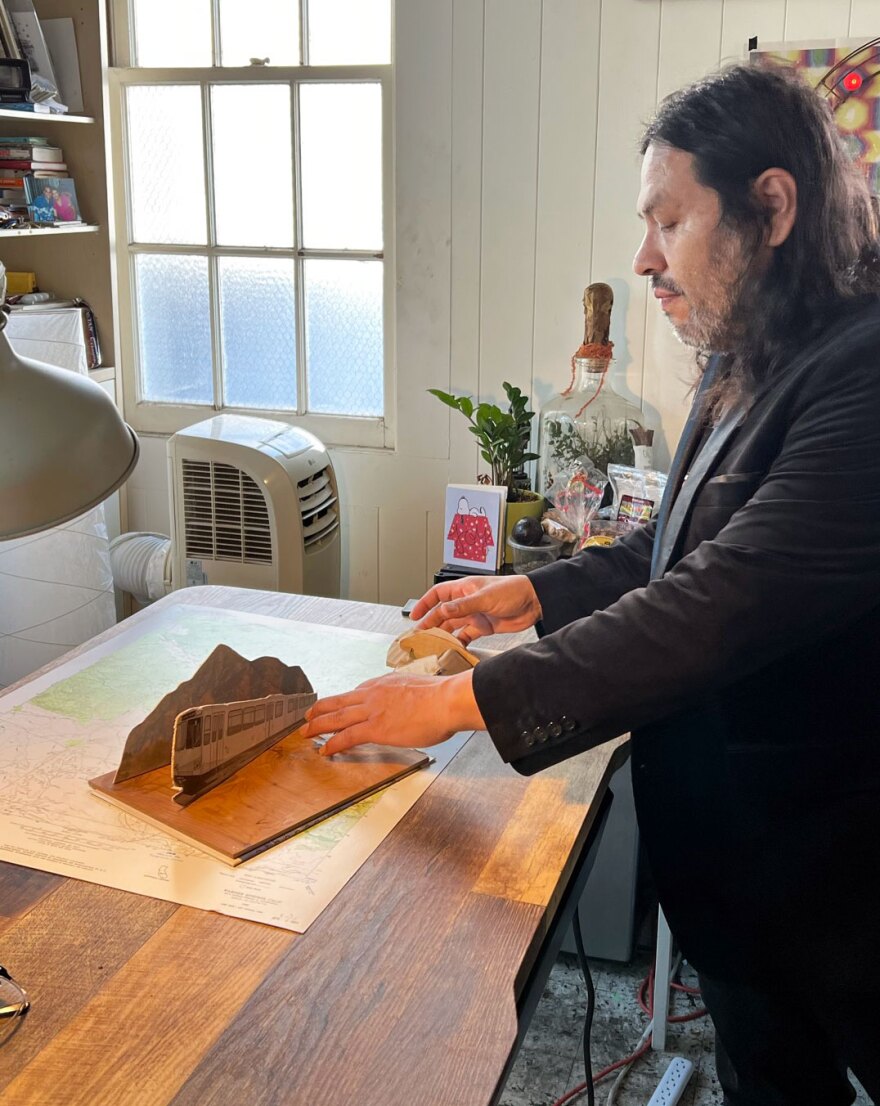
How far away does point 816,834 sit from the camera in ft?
4.31

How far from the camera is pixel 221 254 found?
3209 millimetres

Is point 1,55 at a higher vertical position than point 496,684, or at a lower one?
higher

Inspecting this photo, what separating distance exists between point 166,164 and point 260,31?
0.47 meters

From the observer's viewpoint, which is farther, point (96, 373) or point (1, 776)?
point (96, 373)

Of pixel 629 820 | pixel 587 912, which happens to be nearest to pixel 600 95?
pixel 629 820

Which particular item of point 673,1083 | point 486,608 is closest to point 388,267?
point 486,608

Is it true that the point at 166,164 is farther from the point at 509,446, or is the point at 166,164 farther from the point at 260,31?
the point at 509,446

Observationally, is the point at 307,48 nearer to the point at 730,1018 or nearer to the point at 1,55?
the point at 1,55

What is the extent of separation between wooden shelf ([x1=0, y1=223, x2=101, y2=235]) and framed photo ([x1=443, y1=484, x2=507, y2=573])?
1339 mm

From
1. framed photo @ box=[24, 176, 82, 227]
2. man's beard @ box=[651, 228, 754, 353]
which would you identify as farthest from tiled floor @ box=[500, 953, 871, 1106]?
framed photo @ box=[24, 176, 82, 227]

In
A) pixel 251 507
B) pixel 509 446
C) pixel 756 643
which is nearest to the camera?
pixel 756 643

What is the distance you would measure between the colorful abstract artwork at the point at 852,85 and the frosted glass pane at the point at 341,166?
1054mm

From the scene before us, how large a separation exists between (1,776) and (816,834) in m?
0.97

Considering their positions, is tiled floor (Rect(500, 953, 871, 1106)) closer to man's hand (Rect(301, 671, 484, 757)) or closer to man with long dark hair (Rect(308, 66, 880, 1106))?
man with long dark hair (Rect(308, 66, 880, 1106))
